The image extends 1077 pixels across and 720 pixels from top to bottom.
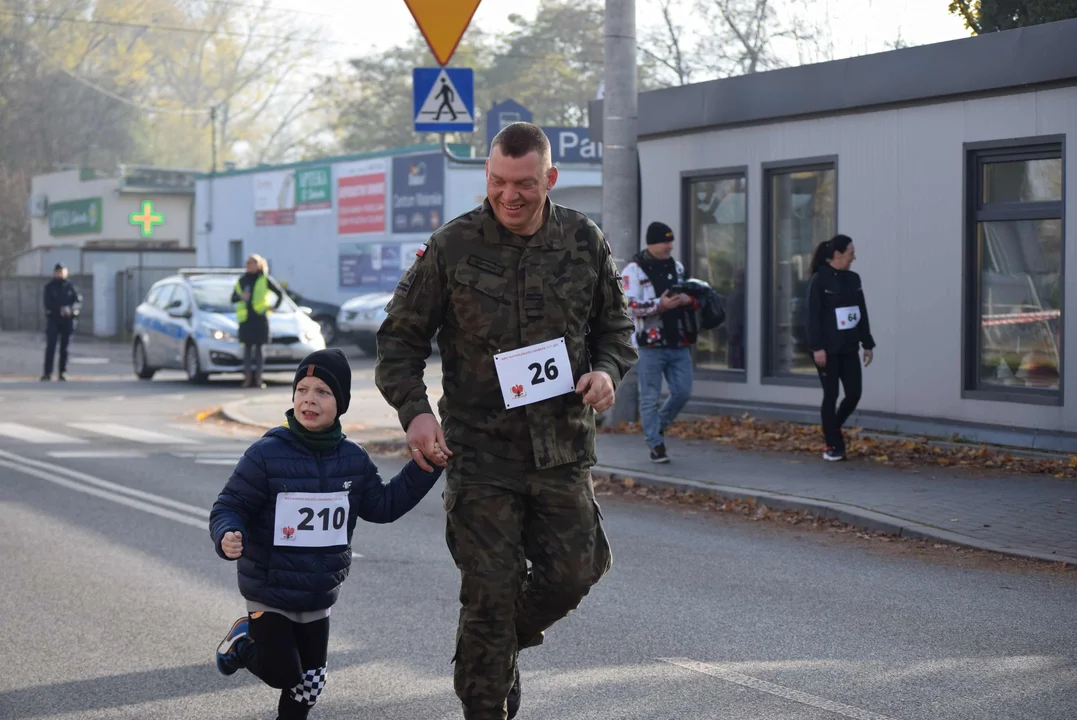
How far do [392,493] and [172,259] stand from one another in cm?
4614

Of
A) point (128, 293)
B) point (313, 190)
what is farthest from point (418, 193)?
point (128, 293)

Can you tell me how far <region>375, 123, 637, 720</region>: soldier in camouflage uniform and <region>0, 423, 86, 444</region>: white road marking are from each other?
11.3m

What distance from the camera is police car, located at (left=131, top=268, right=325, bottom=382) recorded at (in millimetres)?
22734

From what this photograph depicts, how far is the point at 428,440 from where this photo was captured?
4.39 meters

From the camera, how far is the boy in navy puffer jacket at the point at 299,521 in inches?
181

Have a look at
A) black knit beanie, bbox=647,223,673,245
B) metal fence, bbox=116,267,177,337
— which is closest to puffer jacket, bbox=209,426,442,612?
black knit beanie, bbox=647,223,673,245

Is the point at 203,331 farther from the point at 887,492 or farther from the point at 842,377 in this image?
the point at 887,492

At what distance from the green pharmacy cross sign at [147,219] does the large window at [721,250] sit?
39.3 m

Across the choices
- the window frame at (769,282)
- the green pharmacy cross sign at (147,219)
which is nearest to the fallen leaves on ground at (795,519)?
the window frame at (769,282)

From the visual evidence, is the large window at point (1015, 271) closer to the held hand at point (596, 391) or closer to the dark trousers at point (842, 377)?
the dark trousers at point (842, 377)

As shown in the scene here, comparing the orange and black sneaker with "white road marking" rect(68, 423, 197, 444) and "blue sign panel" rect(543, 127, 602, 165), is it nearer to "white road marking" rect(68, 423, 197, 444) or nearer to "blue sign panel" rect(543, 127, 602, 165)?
"white road marking" rect(68, 423, 197, 444)

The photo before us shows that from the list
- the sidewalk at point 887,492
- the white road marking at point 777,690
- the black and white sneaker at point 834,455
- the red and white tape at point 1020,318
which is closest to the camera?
the white road marking at point 777,690

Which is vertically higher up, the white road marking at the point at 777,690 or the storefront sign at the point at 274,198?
the storefront sign at the point at 274,198

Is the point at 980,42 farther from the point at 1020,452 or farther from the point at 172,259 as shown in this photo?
the point at 172,259
